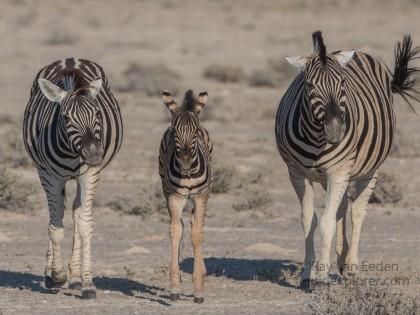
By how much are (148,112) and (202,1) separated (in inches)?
1551

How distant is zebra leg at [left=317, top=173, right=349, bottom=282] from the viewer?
9.64 meters

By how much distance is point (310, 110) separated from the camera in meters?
9.59

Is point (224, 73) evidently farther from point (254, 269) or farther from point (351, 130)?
point (351, 130)

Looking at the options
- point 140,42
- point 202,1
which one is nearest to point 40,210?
point 140,42

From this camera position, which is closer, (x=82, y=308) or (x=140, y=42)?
(x=82, y=308)

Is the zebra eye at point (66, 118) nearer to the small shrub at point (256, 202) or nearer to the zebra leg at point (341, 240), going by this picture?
the zebra leg at point (341, 240)

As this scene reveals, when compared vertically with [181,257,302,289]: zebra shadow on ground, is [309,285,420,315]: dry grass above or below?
below

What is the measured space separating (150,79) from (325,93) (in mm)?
19346

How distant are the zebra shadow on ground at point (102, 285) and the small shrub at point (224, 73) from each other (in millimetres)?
19240

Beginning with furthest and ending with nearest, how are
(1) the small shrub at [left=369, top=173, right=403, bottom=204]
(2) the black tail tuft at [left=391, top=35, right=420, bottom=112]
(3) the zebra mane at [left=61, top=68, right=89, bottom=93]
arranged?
(1) the small shrub at [left=369, top=173, right=403, bottom=204] → (2) the black tail tuft at [left=391, top=35, right=420, bottom=112] → (3) the zebra mane at [left=61, top=68, right=89, bottom=93]

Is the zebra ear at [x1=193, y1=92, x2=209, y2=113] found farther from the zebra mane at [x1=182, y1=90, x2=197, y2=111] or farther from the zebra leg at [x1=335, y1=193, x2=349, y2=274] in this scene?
the zebra leg at [x1=335, y1=193, x2=349, y2=274]

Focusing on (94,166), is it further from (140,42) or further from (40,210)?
(140,42)

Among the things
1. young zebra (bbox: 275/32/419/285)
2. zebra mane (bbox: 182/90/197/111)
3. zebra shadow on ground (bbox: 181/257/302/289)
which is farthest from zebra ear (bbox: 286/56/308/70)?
zebra shadow on ground (bbox: 181/257/302/289)

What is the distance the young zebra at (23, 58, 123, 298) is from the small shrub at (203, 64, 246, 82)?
19.3 metres
